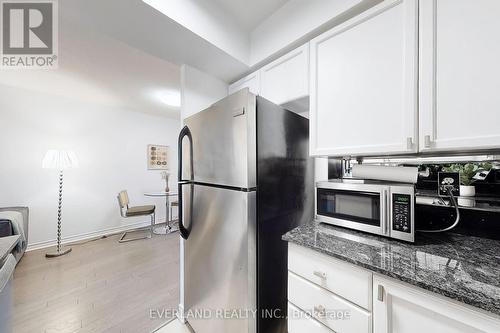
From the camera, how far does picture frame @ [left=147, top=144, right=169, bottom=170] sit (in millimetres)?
4246

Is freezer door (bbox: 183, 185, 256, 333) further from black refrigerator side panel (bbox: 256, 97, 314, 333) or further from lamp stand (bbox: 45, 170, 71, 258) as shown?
lamp stand (bbox: 45, 170, 71, 258)

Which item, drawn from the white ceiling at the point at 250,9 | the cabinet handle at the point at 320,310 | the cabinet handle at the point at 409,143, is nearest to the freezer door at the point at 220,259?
the cabinet handle at the point at 320,310

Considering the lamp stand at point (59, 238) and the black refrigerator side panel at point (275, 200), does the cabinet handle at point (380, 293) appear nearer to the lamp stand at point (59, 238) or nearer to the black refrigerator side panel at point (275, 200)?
the black refrigerator side panel at point (275, 200)

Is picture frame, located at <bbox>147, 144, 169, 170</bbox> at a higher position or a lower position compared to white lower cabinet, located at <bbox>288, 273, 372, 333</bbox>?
higher

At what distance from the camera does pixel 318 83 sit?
1209 millimetres

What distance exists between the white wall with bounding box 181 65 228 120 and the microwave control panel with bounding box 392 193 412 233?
5.18 ft

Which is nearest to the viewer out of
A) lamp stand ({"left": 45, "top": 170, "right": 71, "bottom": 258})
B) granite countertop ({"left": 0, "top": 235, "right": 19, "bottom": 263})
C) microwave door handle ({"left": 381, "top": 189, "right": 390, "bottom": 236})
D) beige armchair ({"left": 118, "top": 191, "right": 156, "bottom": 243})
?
granite countertop ({"left": 0, "top": 235, "right": 19, "bottom": 263})

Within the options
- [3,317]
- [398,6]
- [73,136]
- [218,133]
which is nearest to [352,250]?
[218,133]

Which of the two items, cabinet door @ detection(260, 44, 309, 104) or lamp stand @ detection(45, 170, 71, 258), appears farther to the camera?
lamp stand @ detection(45, 170, 71, 258)

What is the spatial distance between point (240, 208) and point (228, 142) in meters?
0.38

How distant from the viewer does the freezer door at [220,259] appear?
100 cm

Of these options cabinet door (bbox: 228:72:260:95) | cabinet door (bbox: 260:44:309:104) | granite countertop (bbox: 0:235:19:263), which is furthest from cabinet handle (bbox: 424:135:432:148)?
granite countertop (bbox: 0:235:19:263)

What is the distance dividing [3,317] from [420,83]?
2022 millimetres

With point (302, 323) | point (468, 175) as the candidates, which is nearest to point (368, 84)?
point (468, 175)
